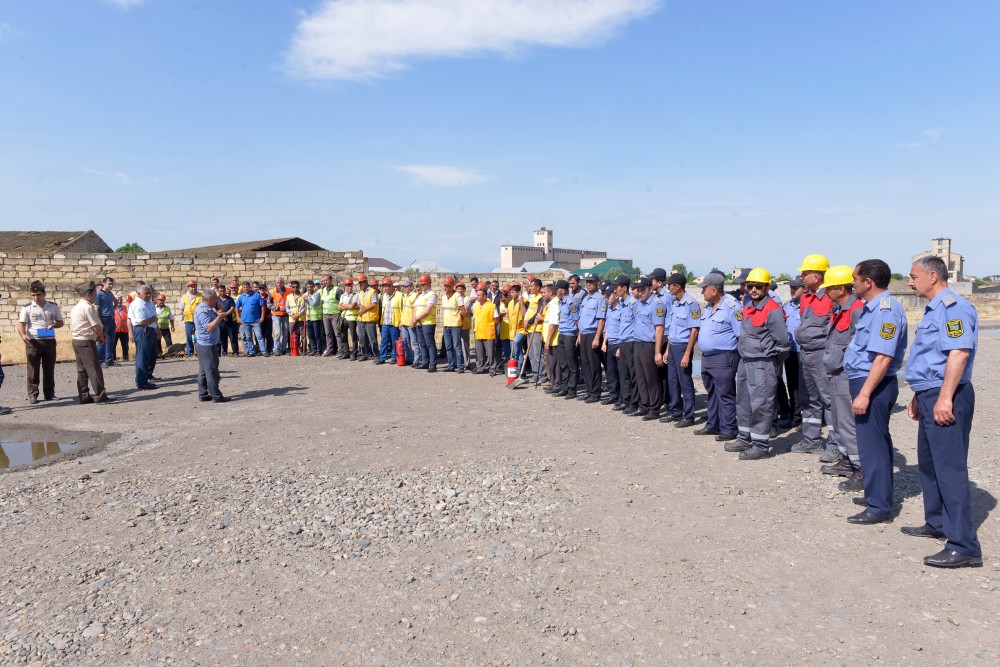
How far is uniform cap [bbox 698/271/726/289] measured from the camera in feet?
23.4

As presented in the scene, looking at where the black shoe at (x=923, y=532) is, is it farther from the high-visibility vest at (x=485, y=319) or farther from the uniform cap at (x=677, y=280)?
the high-visibility vest at (x=485, y=319)

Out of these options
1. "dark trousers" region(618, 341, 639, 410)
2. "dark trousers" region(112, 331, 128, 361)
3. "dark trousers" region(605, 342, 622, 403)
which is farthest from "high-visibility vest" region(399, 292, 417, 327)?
"dark trousers" region(112, 331, 128, 361)

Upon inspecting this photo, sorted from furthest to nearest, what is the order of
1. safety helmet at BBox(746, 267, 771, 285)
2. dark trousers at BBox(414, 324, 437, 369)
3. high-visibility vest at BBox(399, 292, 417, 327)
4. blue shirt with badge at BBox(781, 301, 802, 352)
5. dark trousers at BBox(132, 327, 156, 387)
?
1. high-visibility vest at BBox(399, 292, 417, 327)
2. dark trousers at BBox(414, 324, 437, 369)
3. dark trousers at BBox(132, 327, 156, 387)
4. blue shirt with badge at BBox(781, 301, 802, 352)
5. safety helmet at BBox(746, 267, 771, 285)

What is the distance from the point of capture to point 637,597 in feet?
12.1

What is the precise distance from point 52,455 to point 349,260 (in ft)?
45.8

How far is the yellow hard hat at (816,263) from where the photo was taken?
266 inches

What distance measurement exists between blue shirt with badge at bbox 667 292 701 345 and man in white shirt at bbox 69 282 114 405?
26.7ft

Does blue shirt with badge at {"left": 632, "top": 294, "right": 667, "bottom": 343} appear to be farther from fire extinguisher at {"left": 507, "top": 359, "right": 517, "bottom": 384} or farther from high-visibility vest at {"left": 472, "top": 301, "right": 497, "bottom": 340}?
high-visibility vest at {"left": 472, "top": 301, "right": 497, "bottom": 340}

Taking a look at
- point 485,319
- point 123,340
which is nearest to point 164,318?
point 123,340

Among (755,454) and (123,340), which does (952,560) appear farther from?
(123,340)

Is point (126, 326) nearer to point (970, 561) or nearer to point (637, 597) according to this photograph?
point (637, 597)

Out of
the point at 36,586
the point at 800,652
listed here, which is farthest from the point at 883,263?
the point at 36,586

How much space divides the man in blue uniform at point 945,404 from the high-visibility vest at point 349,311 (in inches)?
474

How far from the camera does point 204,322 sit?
9.79 m
